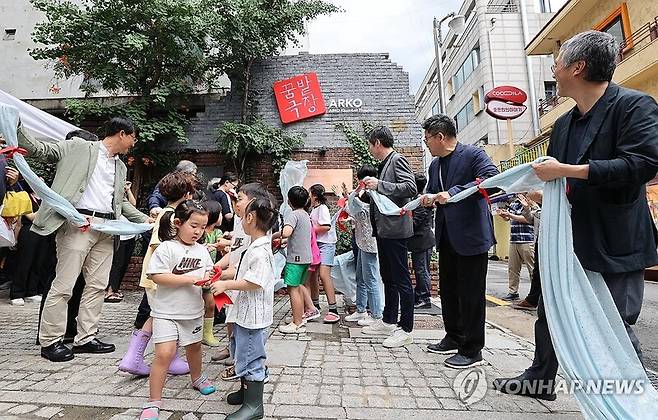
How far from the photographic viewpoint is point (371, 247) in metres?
4.28

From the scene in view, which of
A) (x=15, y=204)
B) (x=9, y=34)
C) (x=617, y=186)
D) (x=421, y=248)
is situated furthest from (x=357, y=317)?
(x=9, y=34)

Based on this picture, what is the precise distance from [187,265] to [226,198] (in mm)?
2576

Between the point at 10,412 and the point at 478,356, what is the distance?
2979 millimetres

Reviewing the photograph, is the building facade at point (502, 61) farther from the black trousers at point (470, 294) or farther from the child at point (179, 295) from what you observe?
the child at point (179, 295)

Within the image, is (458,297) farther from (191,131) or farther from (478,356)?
(191,131)

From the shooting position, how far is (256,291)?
2.24 meters

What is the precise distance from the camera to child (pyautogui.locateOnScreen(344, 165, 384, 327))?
14.0 feet

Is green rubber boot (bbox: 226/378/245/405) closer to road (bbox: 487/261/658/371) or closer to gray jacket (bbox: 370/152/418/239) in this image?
gray jacket (bbox: 370/152/418/239)

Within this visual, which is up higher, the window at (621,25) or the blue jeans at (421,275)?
the window at (621,25)

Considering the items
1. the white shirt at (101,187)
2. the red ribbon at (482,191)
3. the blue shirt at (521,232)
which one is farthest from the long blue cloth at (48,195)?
the blue shirt at (521,232)

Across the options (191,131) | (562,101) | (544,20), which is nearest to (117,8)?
(191,131)

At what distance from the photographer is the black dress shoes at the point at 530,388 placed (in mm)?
2281

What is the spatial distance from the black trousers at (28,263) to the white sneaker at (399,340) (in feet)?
16.1

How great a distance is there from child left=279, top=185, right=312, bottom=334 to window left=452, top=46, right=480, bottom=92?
20694mm
